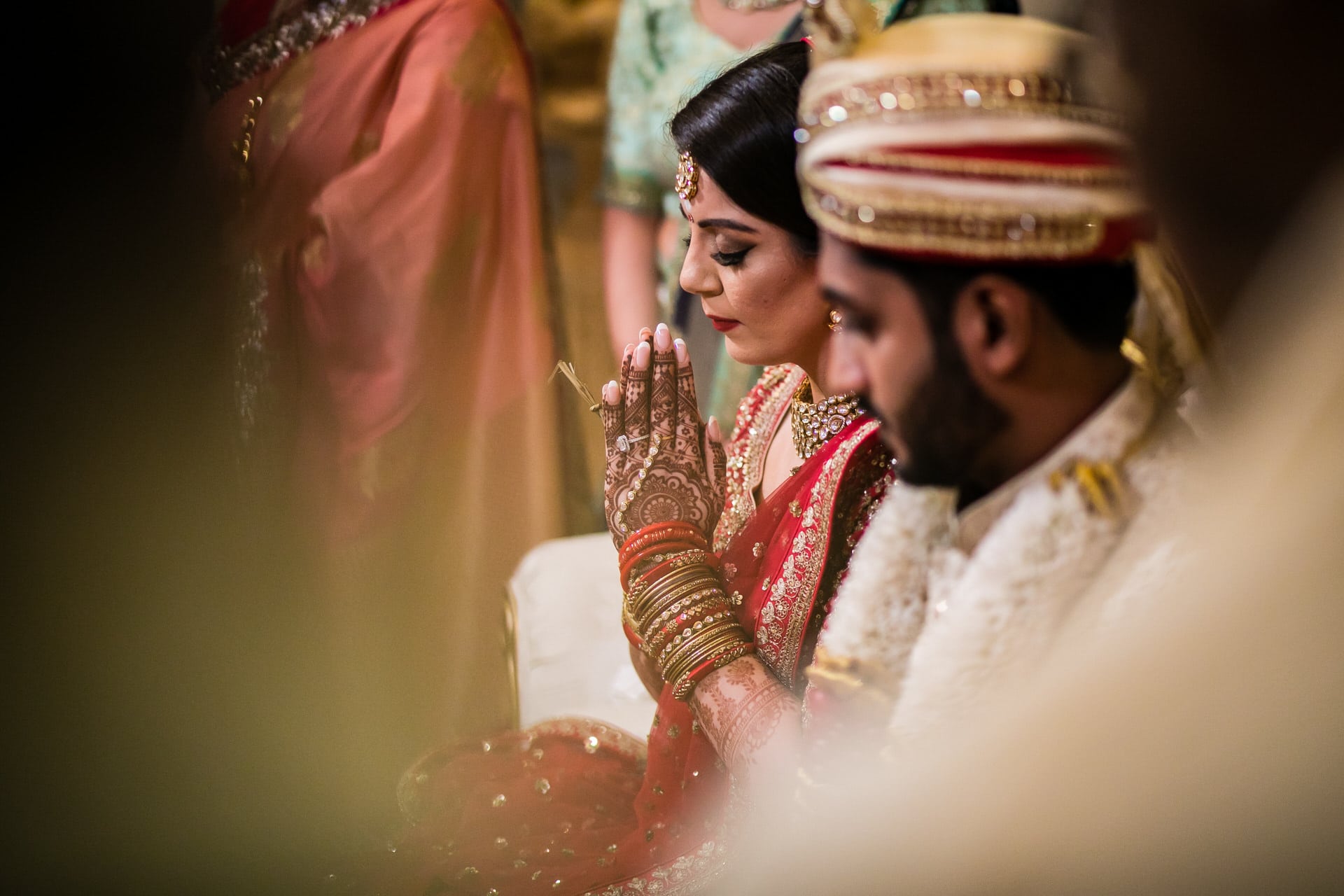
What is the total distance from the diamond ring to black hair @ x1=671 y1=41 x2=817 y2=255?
0.19 m

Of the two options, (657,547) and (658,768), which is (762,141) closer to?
(657,547)

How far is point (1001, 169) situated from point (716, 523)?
Answer: 40 cm

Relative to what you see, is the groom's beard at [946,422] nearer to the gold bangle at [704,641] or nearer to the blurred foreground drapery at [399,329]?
the gold bangle at [704,641]

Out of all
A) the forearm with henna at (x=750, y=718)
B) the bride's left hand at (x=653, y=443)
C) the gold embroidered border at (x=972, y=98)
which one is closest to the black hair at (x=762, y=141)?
the bride's left hand at (x=653, y=443)

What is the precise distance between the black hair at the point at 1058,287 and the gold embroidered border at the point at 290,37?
31.0 inches

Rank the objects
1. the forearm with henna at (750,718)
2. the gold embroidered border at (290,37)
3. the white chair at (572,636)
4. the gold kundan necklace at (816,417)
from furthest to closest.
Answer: the white chair at (572,636) → the gold embroidered border at (290,37) → the gold kundan necklace at (816,417) → the forearm with henna at (750,718)

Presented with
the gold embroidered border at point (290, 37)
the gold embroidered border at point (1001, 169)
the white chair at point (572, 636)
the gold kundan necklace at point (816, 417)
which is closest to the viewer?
the gold embroidered border at point (1001, 169)

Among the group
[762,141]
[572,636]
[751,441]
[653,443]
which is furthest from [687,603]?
[572,636]

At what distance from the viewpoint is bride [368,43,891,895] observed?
732 millimetres

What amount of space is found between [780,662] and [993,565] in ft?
0.86

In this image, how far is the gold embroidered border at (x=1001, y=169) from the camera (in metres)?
0.48

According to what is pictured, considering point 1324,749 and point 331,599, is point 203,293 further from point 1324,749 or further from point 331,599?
point 1324,749

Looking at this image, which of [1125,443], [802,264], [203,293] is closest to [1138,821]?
[1125,443]

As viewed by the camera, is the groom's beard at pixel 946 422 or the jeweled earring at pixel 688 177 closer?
the groom's beard at pixel 946 422
